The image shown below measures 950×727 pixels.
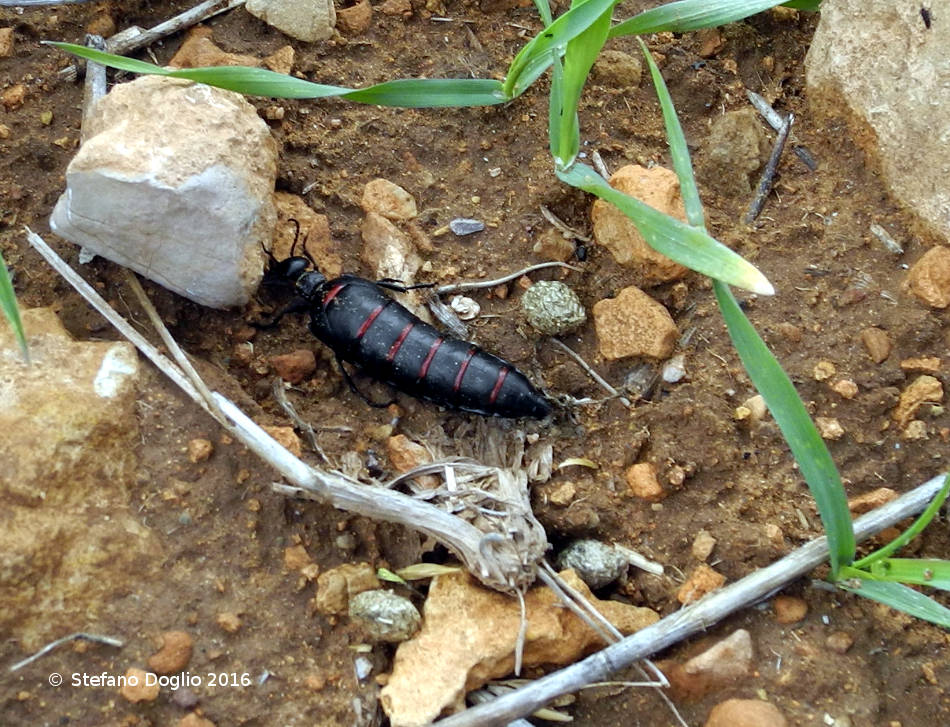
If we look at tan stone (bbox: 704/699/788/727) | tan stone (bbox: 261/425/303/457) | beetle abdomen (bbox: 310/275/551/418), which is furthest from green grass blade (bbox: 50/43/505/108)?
tan stone (bbox: 704/699/788/727)

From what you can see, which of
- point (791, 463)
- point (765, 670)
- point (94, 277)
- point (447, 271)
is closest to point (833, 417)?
point (791, 463)

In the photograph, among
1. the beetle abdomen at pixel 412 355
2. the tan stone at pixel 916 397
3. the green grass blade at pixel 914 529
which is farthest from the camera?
the beetle abdomen at pixel 412 355

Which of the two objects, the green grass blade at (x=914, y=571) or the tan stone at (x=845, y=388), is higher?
the tan stone at (x=845, y=388)

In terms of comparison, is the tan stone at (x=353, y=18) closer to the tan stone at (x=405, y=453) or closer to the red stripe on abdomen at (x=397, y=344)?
the red stripe on abdomen at (x=397, y=344)

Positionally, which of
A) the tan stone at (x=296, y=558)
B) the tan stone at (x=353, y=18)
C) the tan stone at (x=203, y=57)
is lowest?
the tan stone at (x=296, y=558)

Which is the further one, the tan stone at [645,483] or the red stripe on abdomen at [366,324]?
the red stripe on abdomen at [366,324]

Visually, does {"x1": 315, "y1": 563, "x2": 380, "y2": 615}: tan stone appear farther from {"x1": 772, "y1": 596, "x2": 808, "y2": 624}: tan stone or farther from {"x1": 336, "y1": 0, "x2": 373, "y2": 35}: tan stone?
{"x1": 336, "y1": 0, "x2": 373, "y2": 35}: tan stone

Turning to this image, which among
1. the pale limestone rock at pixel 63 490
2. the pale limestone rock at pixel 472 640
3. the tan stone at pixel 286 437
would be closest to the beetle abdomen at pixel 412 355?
the tan stone at pixel 286 437
